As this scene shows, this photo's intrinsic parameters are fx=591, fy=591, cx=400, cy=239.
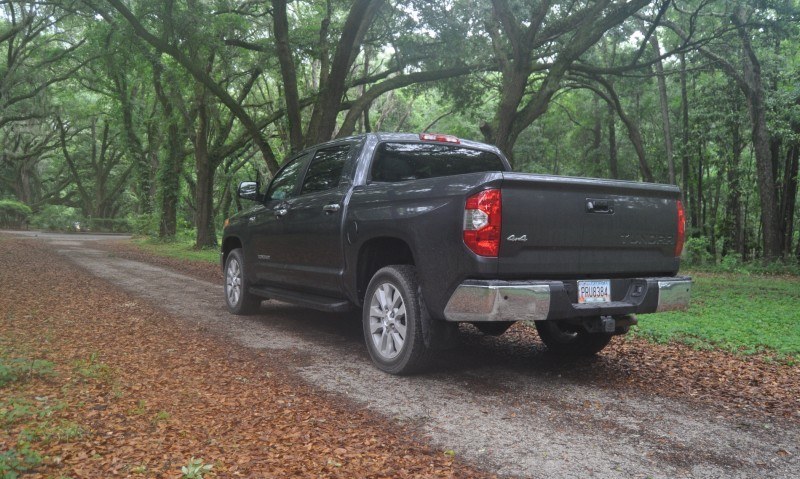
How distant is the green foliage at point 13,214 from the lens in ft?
136

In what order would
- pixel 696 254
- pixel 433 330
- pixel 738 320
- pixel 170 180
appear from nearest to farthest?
pixel 433 330 < pixel 738 320 < pixel 696 254 < pixel 170 180

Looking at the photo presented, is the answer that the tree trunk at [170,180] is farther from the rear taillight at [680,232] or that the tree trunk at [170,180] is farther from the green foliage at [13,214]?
the rear taillight at [680,232]

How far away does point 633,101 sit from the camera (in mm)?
24297

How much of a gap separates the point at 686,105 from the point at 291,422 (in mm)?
21675

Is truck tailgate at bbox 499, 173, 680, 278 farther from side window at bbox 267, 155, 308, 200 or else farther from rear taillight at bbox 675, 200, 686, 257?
side window at bbox 267, 155, 308, 200

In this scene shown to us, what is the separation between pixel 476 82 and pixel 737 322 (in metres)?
11.3

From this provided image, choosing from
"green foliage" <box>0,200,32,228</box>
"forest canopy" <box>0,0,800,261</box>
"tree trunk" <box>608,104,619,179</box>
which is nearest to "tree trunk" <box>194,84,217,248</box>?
"forest canopy" <box>0,0,800,261</box>

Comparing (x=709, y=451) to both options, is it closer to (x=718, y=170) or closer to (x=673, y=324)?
(x=673, y=324)

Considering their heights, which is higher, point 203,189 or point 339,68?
point 339,68

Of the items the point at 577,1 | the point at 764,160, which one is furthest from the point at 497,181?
the point at 764,160

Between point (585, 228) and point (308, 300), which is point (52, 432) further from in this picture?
point (585, 228)

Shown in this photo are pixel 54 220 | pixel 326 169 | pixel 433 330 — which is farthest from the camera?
pixel 54 220

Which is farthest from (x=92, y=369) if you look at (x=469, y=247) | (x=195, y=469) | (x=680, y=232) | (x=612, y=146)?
(x=612, y=146)

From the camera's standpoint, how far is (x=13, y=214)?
42.2 m
